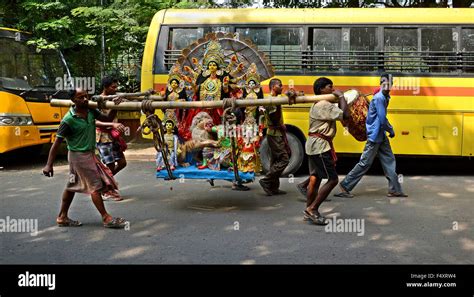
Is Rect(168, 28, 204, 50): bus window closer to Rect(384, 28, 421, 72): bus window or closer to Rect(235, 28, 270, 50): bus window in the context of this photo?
Rect(235, 28, 270, 50): bus window

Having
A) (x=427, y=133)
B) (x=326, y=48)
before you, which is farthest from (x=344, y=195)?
(x=326, y=48)

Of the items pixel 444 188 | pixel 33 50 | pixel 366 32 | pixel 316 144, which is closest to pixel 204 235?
pixel 316 144

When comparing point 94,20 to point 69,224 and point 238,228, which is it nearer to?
point 69,224

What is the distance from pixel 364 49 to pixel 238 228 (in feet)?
16.0

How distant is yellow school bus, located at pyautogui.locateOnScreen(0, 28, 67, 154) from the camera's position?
10109 millimetres

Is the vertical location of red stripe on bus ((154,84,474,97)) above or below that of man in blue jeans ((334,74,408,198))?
above

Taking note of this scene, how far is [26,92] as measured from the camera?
1053cm

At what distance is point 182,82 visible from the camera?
697 cm

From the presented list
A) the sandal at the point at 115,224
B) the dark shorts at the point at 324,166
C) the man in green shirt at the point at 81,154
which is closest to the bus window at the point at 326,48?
the dark shorts at the point at 324,166

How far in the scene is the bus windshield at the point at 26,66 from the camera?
10.8m

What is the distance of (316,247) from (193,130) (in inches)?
98.5

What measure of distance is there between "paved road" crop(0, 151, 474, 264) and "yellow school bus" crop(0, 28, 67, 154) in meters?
1.70

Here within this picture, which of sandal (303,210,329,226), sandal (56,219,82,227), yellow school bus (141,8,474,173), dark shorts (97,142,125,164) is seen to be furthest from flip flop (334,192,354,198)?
sandal (56,219,82,227)

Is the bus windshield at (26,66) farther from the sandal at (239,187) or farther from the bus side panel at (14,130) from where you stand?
the sandal at (239,187)
